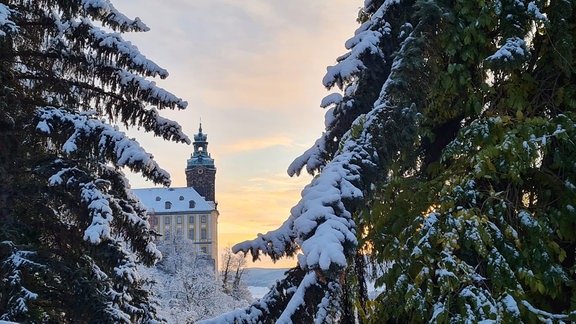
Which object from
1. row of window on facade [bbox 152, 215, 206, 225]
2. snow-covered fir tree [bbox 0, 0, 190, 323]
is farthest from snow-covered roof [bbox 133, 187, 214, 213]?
snow-covered fir tree [bbox 0, 0, 190, 323]

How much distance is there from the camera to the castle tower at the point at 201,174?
354 feet

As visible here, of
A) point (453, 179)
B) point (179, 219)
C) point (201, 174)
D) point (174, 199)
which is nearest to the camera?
point (453, 179)

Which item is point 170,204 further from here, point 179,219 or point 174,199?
point 179,219

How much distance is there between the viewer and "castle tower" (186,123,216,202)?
4250 inches

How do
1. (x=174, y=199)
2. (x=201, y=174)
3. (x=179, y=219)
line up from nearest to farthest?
(x=179, y=219) < (x=174, y=199) < (x=201, y=174)

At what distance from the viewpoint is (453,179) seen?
15.9ft

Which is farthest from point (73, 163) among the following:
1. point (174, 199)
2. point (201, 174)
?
point (201, 174)

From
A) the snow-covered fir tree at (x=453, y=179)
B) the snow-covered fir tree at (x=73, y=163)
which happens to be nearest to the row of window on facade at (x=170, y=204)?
the snow-covered fir tree at (x=73, y=163)

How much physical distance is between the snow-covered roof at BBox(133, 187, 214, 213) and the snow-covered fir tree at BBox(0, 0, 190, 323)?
309 feet

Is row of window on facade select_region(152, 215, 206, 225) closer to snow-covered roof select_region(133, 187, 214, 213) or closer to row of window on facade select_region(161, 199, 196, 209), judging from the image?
snow-covered roof select_region(133, 187, 214, 213)

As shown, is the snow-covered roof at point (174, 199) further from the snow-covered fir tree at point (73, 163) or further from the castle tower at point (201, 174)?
the snow-covered fir tree at point (73, 163)

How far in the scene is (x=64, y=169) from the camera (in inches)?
321

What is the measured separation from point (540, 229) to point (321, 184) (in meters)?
1.82

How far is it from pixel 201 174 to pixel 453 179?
341 ft
